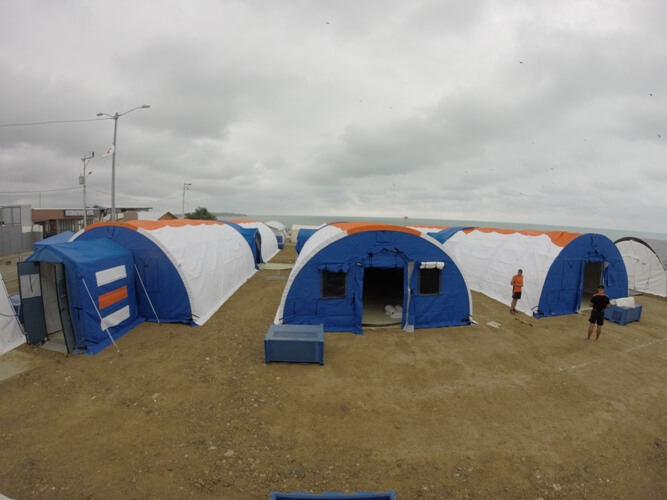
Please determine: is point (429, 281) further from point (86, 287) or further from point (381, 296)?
point (86, 287)

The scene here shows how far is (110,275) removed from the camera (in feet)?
32.0

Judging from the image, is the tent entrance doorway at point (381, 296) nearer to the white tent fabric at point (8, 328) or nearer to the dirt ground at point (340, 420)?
the dirt ground at point (340, 420)

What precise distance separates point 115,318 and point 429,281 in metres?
10.8

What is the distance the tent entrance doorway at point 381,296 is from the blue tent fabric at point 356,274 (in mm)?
981

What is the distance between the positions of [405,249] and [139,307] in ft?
33.1

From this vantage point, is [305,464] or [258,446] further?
[258,446]

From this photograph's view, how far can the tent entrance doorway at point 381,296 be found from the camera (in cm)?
1205

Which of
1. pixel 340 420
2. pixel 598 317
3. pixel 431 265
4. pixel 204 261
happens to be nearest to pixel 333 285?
pixel 431 265

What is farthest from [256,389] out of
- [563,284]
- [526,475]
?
[563,284]

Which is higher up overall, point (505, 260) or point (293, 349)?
point (505, 260)

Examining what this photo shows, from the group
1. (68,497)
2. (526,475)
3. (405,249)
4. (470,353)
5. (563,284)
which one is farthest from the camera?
(563,284)

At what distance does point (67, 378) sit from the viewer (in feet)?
24.9

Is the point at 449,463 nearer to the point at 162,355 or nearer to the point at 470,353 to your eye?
the point at 470,353

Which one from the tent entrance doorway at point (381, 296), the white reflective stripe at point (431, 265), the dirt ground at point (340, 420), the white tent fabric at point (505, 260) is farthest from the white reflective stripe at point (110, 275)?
the white tent fabric at point (505, 260)
